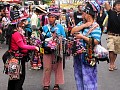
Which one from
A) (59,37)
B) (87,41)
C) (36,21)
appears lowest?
(36,21)

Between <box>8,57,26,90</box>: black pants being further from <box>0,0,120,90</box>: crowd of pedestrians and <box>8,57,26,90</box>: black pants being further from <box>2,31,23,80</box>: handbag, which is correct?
<box>2,31,23,80</box>: handbag

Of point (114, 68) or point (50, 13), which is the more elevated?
point (50, 13)

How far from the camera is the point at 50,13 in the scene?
19.7 feet

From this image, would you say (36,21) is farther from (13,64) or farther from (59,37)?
(13,64)

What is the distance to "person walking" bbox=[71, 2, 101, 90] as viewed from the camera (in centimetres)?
453

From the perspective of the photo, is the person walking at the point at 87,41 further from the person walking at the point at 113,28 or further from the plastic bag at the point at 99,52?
the person walking at the point at 113,28

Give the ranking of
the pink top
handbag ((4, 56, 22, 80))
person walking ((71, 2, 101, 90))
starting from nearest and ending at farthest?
person walking ((71, 2, 101, 90))
the pink top
handbag ((4, 56, 22, 80))

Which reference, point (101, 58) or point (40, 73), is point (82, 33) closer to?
point (101, 58)

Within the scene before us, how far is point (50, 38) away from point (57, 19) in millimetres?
544

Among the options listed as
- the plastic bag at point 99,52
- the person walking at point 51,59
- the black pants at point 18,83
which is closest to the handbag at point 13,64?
the black pants at point 18,83

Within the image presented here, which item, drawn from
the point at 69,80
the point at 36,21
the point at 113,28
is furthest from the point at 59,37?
the point at 113,28

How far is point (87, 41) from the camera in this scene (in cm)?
450

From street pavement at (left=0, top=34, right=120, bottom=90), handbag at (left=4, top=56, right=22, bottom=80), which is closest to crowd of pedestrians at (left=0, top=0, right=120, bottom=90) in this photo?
handbag at (left=4, top=56, right=22, bottom=80)

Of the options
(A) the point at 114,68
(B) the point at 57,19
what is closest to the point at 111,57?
(A) the point at 114,68
